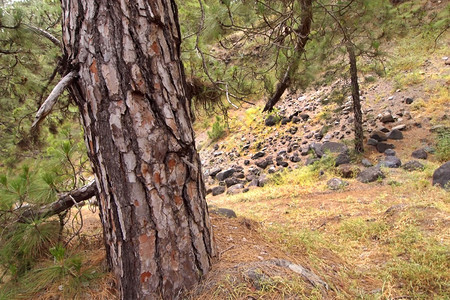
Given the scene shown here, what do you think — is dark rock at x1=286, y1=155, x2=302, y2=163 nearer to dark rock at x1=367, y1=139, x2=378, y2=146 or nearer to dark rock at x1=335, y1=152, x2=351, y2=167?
dark rock at x1=335, y1=152, x2=351, y2=167

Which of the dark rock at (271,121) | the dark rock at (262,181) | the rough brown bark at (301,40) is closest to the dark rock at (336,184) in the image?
the dark rock at (262,181)

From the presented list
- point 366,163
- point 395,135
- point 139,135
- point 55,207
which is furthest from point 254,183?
point 139,135

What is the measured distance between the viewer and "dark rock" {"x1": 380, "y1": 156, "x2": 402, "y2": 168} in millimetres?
5864

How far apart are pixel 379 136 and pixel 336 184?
271cm

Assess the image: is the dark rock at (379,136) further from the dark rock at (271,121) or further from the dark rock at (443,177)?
the dark rock at (271,121)

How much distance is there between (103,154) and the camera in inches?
56.6

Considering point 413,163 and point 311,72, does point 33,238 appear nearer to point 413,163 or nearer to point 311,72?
point 311,72

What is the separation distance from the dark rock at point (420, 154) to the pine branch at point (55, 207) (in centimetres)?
642

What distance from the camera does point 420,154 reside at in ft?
20.3

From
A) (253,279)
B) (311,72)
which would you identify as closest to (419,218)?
(253,279)

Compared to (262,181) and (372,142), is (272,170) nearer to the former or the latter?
(262,181)

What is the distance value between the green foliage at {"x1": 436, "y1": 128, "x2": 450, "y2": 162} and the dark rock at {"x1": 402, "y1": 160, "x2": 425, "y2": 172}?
506mm

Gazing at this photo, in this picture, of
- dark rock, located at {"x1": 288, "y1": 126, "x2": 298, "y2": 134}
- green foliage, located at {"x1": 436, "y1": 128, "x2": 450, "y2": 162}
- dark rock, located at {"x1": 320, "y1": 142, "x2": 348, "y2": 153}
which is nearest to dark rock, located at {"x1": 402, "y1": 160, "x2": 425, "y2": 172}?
green foliage, located at {"x1": 436, "y1": 128, "x2": 450, "y2": 162}

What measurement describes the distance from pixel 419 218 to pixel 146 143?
2.68m
